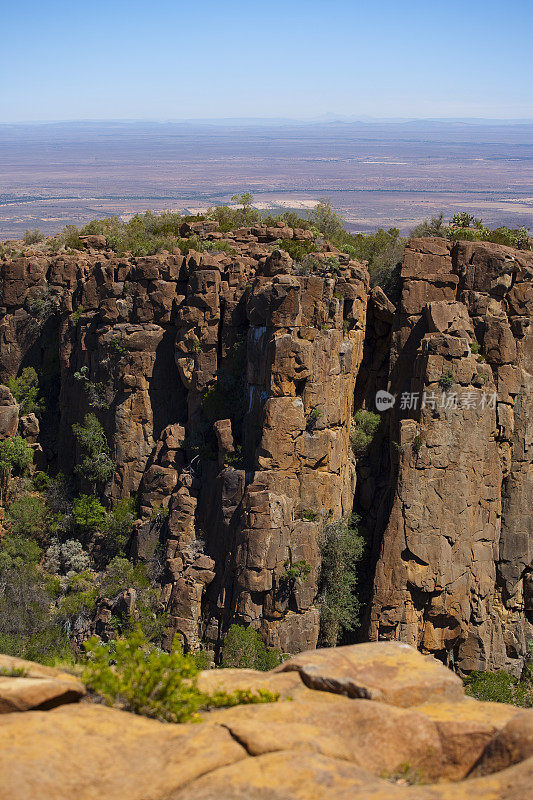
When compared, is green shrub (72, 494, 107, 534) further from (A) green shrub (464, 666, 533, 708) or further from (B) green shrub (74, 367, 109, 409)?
(A) green shrub (464, 666, 533, 708)

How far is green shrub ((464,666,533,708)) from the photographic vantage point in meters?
31.6

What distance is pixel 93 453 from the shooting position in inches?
1599

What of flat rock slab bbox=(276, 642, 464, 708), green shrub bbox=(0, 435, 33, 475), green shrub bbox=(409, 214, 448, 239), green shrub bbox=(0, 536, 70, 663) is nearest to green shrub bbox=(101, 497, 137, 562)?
green shrub bbox=(0, 536, 70, 663)

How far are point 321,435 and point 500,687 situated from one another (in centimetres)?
1214

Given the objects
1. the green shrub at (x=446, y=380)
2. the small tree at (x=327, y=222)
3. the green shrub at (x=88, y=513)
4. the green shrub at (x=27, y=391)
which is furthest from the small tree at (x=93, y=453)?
the small tree at (x=327, y=222)

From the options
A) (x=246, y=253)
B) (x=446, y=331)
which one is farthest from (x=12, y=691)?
(x=246, y=253)

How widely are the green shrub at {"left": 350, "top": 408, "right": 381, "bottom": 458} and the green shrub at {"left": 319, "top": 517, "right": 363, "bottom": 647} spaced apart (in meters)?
4.60

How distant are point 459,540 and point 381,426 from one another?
269 inches

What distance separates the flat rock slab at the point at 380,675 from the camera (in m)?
14.8

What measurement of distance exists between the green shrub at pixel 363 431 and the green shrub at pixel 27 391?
60.4ft

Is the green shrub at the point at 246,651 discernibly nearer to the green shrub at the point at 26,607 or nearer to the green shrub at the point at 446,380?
the green shrub at the point at 26,607

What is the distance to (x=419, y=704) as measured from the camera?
48.5ft

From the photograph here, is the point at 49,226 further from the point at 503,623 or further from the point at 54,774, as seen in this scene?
the point at 54,774

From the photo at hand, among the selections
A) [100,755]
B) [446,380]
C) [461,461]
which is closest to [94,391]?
[446,380]
